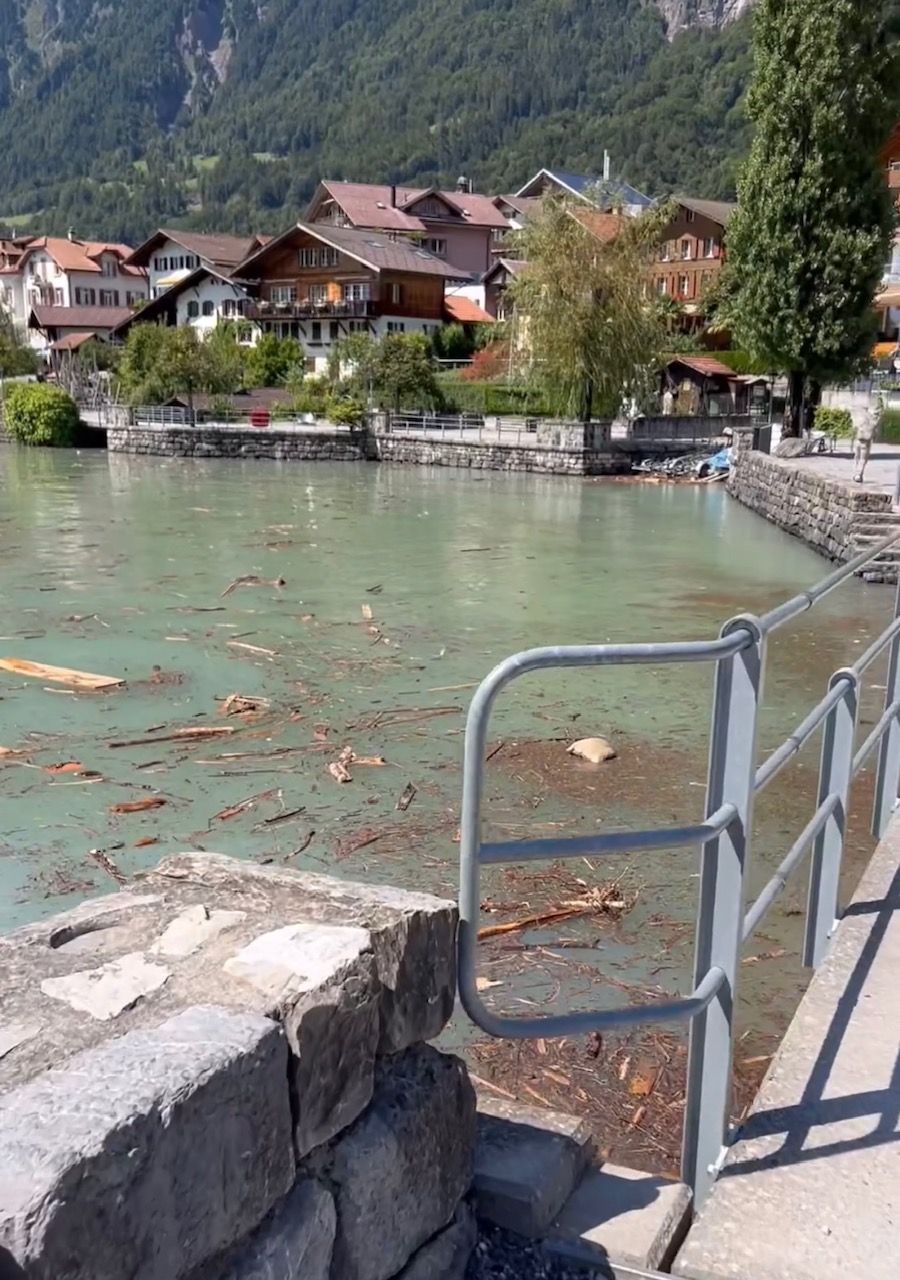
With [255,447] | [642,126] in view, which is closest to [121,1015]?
[255,447]

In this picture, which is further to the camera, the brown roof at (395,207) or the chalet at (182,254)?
the brown roof at (395,207)

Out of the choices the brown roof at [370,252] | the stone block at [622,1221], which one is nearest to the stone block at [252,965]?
the stone block at [622,1221]

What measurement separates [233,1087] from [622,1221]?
104cm

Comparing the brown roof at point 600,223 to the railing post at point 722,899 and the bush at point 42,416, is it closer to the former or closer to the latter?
the bush at point 42,416

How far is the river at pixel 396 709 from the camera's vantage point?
216 inches

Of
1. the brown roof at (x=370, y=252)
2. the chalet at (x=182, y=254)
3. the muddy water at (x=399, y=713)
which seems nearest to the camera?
the muddy water at (x=399, y=713)

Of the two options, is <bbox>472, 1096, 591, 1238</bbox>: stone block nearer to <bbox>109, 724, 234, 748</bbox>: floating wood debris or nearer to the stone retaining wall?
<bbox>109, 724, 234, 748</bbox>: floating wood debris

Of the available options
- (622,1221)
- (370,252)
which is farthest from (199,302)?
(622,1221)

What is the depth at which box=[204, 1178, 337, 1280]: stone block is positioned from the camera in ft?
5.34

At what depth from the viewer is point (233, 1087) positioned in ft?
A: 5.19

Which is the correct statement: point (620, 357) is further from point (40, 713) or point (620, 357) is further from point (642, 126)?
point (642, 126)

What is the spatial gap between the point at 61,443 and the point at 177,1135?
43429mm

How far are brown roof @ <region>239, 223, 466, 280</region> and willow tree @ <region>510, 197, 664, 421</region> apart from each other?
961 inches

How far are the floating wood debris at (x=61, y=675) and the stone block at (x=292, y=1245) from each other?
290 inches
